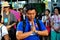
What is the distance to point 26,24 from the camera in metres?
3.93

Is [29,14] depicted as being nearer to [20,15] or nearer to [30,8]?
[30,8]

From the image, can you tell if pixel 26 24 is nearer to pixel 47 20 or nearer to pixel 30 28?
pixel 30 28

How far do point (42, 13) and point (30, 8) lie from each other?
12.7 ft

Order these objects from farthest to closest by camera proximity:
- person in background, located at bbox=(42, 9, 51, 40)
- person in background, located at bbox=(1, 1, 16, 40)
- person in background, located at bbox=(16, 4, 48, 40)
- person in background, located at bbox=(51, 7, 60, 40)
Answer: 1. person in background, located at bbox=(42, 9, 51, 40)
2. person in background, located at bbox=(51, 7, 60, 40)
3. person in background, located at bbox=(1, 1, 16, 40)
4. person in background, located at bbox=(16, 4, 48, 40)

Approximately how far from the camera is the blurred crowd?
391 centimetres

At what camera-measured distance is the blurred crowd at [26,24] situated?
3.91 metres

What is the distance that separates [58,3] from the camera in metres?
8.04

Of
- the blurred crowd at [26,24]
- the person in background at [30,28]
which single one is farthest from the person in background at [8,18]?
Answer: the person in background at [30,28]

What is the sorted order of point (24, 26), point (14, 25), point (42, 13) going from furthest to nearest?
1. point (42, 13)
2. point (14, 25)
3. point (24, 26)

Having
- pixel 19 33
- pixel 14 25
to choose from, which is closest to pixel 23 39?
pixel 19 33

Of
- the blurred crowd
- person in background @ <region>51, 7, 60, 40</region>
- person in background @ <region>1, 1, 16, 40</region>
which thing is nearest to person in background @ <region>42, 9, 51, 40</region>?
the blurred crowd

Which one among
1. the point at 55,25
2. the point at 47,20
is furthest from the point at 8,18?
the point at 47,20

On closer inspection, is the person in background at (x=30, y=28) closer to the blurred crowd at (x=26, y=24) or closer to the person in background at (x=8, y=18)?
the blurred crowd at (x=26, y=24)

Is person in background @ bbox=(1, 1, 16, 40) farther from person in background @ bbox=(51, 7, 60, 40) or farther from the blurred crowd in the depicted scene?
person in background @ bbox=(51, 7, 60, 40)
